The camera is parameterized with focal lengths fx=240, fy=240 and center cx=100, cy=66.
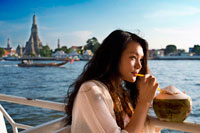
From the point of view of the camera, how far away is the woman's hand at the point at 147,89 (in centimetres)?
58

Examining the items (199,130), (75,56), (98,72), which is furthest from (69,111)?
(75,56)

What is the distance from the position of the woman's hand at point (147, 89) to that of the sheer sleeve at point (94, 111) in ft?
0.26

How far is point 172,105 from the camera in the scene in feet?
1.93

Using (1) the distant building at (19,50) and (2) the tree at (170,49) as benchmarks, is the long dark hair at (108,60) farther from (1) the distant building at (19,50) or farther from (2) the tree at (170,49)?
(1) the distant building at (19,50)

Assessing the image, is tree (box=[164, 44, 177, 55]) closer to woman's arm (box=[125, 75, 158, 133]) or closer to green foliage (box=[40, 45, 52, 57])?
green foliage (box=[40, 45, 52, 57])

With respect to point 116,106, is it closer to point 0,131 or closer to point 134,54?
point 134,54

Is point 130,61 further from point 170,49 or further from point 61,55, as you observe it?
point 170,49

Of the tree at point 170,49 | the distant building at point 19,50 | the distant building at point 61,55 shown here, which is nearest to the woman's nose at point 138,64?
the distant building at point 61,55

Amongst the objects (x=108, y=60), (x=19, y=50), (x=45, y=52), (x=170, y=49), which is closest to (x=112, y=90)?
(x=108, y=60)

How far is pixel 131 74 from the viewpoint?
2.17ft

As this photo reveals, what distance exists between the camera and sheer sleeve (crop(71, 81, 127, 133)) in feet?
1.74

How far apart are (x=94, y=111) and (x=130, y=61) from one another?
0.19 meters

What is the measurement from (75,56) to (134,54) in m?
42.0

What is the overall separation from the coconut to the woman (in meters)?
0.04
